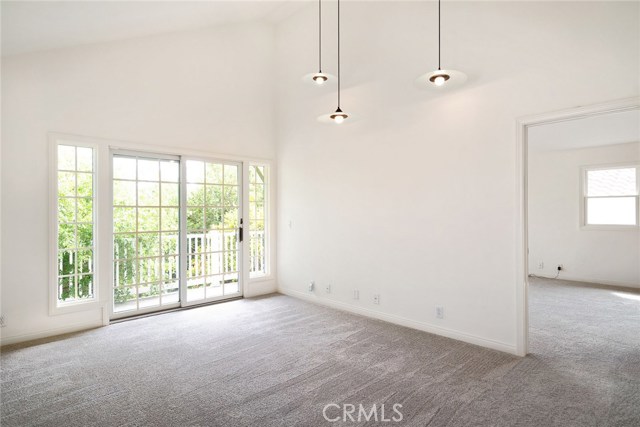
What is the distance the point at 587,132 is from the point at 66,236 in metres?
7.72

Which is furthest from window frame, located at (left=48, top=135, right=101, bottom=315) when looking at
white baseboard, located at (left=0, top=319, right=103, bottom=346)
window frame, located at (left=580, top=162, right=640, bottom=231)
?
window frame, located at (left=580, top=162, right=640, bottom=231)

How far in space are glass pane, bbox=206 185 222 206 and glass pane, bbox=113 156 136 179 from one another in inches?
40.2

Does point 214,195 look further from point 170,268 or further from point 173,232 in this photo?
point 170,268

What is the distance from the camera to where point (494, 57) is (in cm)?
340

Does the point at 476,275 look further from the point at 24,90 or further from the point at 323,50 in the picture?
the point at 24,90

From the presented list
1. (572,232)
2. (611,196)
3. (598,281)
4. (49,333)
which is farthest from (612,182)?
(49,333)

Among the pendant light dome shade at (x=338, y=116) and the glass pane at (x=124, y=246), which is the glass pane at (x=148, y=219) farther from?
the pendant light dome shade at (x=338, y=116)

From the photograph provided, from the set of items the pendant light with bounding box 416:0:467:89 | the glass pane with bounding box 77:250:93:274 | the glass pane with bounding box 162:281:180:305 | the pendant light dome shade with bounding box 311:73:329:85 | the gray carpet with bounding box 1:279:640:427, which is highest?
the pendant light dome shade with bounding box 311:73:329:85

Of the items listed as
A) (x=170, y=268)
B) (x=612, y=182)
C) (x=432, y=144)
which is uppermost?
(x=432, y=144)

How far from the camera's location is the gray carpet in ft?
7.69

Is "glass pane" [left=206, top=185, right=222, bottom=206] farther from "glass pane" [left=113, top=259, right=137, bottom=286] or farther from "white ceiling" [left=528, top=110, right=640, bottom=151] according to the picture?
"white ceiling" [left=528, top=110, right=640, bottom=151]

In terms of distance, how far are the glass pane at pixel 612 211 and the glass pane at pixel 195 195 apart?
23.4 ft

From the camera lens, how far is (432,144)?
388cm

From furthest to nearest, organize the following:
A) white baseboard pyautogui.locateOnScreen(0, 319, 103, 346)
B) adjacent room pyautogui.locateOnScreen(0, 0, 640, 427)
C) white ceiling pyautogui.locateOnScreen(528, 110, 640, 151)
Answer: white ceiling pyautogui.locateOnScreen(528, 110, 640, 151) → white baseboard pyautogui.locateOnScreen(0, 319, 103, 346) → adjacent room pyautogui.locateOnScreen(0, 0, 640, 427)
